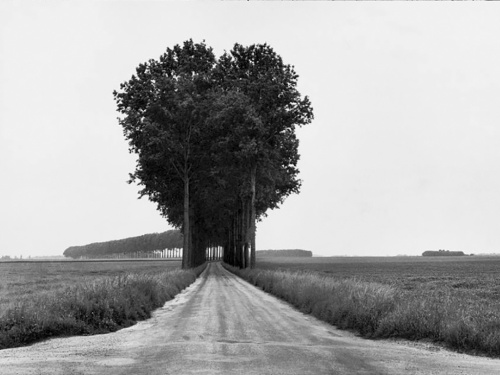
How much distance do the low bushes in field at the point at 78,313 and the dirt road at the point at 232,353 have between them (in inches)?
34.2

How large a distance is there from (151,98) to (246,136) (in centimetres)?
858

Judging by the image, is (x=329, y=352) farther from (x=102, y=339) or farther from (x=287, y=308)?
(x=287, y=308)

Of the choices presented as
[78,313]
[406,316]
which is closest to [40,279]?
[78,313]

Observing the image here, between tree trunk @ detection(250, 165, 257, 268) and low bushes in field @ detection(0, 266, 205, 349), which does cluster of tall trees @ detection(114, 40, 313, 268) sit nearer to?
tree trunk @ detection(250, 165, 257, 268)

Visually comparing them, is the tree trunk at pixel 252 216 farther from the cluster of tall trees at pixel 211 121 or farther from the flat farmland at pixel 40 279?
the flat farmland at pixel 40 279

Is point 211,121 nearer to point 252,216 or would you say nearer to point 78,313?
point 252,216

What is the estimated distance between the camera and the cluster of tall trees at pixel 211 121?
4156 cm

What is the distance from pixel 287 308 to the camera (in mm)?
21391

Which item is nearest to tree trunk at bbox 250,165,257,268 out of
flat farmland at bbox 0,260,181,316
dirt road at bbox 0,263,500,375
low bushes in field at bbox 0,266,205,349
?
flat farmland at bbox 0,260,181,316

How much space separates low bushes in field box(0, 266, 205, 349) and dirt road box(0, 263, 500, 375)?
87cm

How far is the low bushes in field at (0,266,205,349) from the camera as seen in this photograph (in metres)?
14.3

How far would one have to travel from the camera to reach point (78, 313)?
16094mm

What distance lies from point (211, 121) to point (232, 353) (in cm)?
3256

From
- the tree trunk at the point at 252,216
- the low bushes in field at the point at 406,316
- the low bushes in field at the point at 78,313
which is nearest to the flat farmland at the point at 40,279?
the low bushes in field at the point at 78,313
